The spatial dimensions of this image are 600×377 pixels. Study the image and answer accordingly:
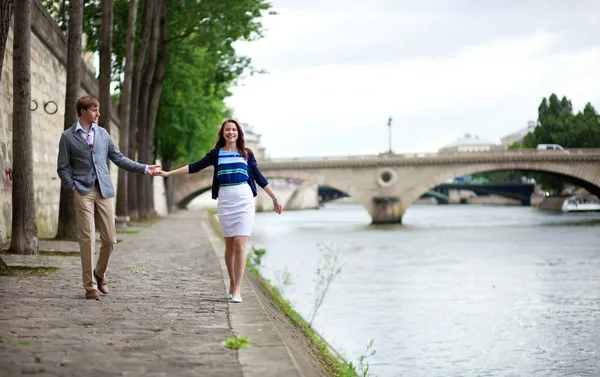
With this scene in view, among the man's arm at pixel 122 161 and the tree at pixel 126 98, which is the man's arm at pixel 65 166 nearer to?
the man's arm at pixel 122 161

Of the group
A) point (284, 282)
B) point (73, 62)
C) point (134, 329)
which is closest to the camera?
point (134, 329)

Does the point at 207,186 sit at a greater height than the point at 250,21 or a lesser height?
lesser

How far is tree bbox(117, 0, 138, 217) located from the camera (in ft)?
72.5

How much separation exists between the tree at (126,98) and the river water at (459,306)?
3.95 metres

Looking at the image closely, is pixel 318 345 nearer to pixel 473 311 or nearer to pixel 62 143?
pixel 62 143

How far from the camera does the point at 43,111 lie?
1764cm

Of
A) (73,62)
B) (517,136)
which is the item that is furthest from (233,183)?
(517,136)

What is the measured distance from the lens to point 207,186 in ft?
209

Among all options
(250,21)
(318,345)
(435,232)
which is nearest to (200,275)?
(318,345)

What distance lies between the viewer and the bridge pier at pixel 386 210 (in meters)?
59.1

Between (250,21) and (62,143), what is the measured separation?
19.6m

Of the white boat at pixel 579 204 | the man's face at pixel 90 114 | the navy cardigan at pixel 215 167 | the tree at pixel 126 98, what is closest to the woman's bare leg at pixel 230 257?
the navy cardigan at pixel 215 167

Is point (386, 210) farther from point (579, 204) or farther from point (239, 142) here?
point (239, 142)

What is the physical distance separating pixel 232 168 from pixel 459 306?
927 centimetres
